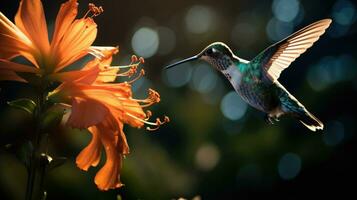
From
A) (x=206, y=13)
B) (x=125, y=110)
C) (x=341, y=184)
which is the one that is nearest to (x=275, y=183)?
(x=341, y=184)

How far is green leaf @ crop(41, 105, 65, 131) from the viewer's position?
1.20 metres

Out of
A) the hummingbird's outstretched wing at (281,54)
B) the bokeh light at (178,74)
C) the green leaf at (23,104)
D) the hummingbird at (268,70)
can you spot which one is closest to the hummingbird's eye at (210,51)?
the hummingbird at (268,70)

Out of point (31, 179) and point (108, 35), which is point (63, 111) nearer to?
point (31, 179)

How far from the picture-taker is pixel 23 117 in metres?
3.28

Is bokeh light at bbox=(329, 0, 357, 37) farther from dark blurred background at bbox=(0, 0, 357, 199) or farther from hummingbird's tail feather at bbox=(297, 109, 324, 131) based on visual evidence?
hummingbird's tail feather at bbox=(297, 109, 324, 131)

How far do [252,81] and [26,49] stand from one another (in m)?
0.55

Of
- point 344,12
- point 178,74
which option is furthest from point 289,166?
point 344,12

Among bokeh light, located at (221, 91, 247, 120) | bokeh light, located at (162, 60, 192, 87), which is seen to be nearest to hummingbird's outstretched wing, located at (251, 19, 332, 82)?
bokeh light, located at (221, 91, 247, 120)

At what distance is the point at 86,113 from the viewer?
1192 millimetres

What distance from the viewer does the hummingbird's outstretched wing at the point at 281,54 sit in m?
1.58

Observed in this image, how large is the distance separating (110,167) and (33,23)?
13.9 inches

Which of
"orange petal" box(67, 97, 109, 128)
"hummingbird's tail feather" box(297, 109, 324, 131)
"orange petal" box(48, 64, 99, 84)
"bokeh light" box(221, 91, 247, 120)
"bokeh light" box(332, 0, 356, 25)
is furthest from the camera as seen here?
"bokeh light" box(332, 0, 356, 25)

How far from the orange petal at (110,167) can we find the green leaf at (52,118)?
0.39 ft

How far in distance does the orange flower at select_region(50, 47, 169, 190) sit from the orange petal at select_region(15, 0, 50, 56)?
0.34 feet
